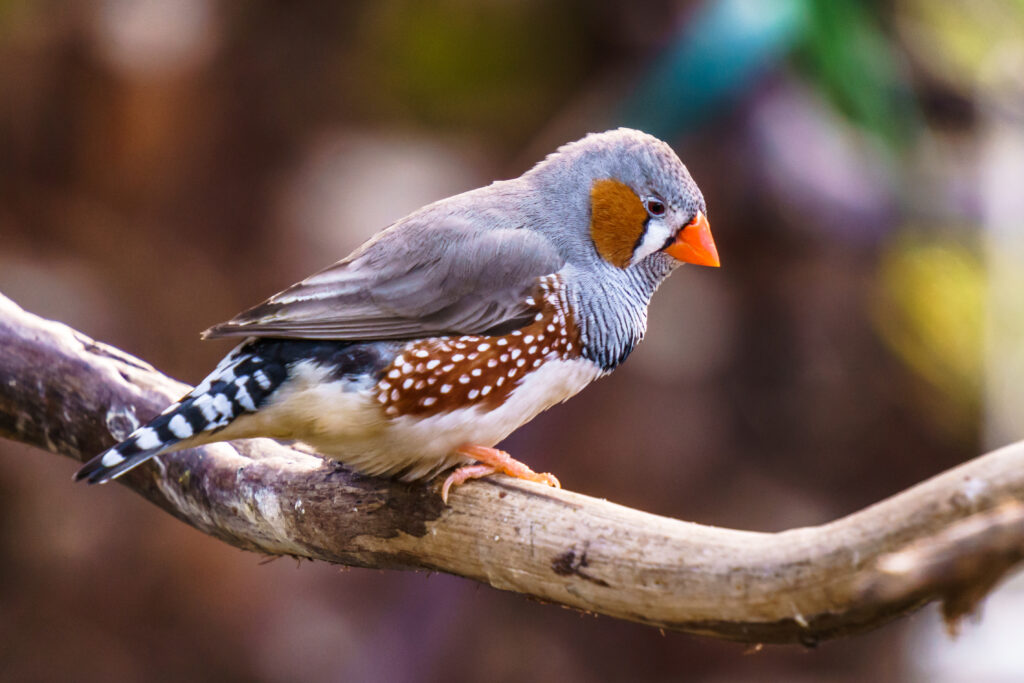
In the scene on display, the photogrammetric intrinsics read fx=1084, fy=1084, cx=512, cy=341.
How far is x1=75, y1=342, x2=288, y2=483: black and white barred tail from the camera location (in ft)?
7.39

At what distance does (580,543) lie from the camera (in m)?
2.15

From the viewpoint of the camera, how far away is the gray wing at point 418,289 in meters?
2.56

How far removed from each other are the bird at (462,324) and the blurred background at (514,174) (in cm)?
236

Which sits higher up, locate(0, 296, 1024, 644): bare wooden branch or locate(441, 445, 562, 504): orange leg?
locate(441, 445, 562, 504): orange leg

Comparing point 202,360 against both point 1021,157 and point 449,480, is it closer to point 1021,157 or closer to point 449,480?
point 449,480

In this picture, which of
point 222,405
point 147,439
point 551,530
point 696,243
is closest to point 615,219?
point 696,243

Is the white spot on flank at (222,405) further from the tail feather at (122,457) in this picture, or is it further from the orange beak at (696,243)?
the orange beak at (696,243)

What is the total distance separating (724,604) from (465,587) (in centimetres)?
375

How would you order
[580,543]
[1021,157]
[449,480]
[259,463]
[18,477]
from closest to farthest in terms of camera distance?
[580,543]
[449,480]
[259,463]
[18,477]
[1021,157]

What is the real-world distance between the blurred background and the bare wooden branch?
2.56 meters

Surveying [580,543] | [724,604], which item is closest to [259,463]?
[580,543]

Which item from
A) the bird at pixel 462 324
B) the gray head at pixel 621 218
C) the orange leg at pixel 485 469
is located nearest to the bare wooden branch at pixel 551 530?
the orange leg at pixel 485 469

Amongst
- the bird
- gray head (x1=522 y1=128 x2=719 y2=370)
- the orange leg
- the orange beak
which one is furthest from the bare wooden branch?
the orange beak

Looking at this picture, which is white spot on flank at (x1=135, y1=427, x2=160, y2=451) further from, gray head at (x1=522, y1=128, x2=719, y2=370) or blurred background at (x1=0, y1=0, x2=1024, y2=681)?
blurred background at (x1=0, y1=0, x2=1024, y2=681)
